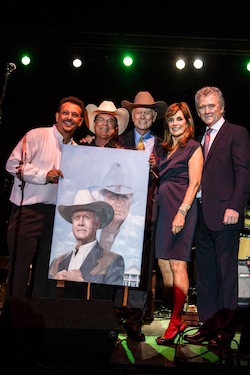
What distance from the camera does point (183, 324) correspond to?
10.3 ft

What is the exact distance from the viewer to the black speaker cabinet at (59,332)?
205 cm

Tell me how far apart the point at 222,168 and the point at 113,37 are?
3.36 m

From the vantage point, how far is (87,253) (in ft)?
9.64

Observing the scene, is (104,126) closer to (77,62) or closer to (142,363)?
(142,363)

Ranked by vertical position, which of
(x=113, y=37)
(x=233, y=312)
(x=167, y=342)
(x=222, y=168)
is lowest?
(x=167, y=342)

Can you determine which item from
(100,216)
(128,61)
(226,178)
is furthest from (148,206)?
(128,61)

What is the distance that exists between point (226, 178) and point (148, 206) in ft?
2.24

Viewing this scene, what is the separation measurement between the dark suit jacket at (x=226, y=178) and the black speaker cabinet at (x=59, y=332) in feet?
4.41

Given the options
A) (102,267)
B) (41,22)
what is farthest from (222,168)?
(41,22)

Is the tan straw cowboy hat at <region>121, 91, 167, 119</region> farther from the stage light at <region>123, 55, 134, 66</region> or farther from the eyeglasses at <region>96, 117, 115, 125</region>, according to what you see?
the stage light at <region>123, 55, 134, 66</region>

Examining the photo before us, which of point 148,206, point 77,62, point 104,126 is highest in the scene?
point 77,62

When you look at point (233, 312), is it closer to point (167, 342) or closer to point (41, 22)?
point (167, 342)

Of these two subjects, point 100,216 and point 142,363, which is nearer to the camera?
point 142,363

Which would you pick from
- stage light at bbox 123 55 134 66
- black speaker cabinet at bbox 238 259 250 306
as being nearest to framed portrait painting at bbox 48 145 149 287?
black speaker cabinet at bbox 238 259 250 306
